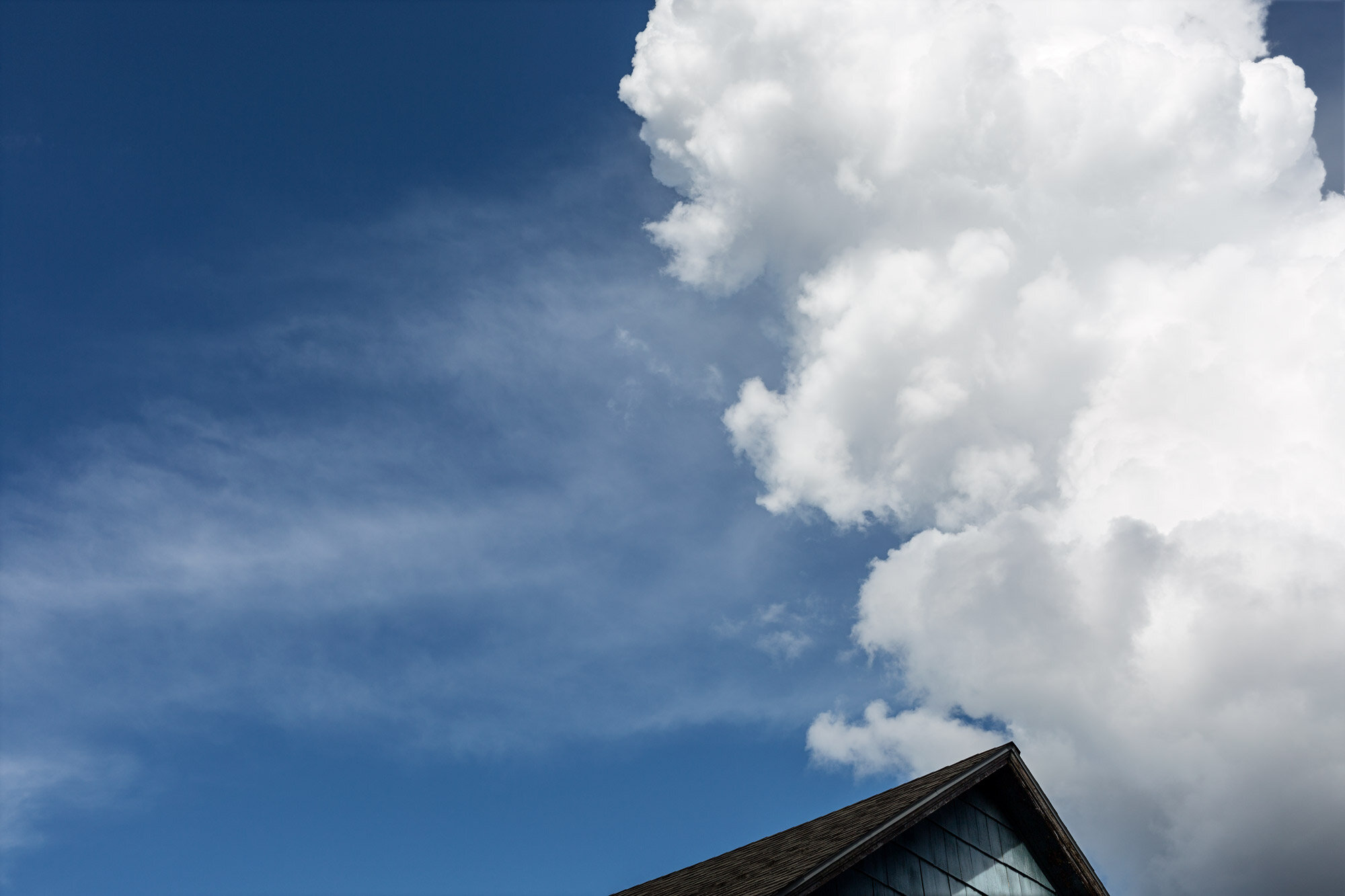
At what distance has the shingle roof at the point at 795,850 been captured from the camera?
1781 cm

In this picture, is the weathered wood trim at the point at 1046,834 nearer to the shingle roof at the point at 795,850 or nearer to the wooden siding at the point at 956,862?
the wooden siding at the point at 956,862

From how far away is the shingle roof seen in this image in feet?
58.4

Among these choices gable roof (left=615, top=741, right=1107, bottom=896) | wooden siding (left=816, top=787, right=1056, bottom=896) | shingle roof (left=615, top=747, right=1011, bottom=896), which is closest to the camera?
shingle roof (left=615, top=747, right=1011, bottom=896)

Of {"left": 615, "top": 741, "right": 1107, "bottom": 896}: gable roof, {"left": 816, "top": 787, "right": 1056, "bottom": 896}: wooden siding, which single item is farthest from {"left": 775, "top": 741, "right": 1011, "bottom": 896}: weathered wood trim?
{"left": 816, "top": 787, "right": 1056, "bottom": 896}: wooden siding

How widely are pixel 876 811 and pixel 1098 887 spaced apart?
20.1 ft

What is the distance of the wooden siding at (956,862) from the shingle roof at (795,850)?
2.31 feet

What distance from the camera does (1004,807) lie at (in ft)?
72.7

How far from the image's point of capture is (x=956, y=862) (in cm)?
2016

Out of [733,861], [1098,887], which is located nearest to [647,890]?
[733,861]

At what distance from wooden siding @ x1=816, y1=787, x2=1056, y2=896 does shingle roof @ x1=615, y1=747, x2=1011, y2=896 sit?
2.31 feet

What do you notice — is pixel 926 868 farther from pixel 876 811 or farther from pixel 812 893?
pixel 812 893

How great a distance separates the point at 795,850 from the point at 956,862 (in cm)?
367

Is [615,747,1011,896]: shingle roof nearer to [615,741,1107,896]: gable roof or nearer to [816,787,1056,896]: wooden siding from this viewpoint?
[615,741,1107,896]: gable roof

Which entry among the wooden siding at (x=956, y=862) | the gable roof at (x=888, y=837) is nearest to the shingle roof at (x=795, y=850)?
the gable roof at (x=888, y=837)
